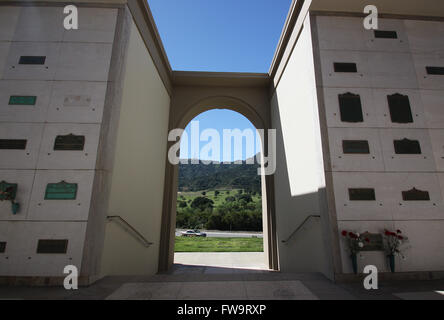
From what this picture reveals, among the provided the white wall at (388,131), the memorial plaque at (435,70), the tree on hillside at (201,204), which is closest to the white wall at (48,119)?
the white wall at (388,131)

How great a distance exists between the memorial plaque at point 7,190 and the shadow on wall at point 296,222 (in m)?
5.27

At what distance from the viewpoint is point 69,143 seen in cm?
384

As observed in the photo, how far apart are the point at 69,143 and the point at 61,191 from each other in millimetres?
847

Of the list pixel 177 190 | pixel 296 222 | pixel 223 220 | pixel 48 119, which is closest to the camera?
pixel 48 119

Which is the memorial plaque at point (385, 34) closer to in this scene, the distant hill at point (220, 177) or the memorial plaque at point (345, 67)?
the memorial plaque at point (345, 67)

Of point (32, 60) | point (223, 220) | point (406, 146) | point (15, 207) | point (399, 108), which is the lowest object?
point (15, 207)

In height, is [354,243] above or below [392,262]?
above

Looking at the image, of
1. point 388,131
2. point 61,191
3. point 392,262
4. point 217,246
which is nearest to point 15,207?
point 61,191

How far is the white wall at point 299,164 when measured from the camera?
426 cm

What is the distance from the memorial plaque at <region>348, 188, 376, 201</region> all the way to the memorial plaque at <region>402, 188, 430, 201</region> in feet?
2.00

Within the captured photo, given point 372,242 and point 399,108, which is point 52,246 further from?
point 399,108
